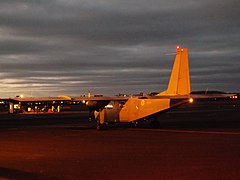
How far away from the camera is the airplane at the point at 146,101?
3095 centimetres

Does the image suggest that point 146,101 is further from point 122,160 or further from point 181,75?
point 122,160

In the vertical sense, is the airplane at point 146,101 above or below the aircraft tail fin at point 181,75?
below

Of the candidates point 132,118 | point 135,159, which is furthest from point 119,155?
point 132,118

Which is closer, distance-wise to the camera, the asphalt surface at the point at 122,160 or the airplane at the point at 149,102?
the asphalt surface at the point at 122,160

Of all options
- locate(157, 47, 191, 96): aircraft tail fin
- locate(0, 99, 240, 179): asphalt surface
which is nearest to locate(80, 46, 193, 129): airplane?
locate(157, 47, 191, 96): aircraft tail fin

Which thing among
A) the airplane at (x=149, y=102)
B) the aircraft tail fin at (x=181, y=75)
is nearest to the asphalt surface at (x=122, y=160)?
the airplane at (x=149, y=102)

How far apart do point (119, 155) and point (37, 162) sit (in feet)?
11.6

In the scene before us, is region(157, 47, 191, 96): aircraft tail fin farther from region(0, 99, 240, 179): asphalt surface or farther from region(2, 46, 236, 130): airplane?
region(0, 99, 240, 179): asphalt surface

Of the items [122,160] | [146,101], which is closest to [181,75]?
[146,101]

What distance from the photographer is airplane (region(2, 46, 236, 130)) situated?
102ft

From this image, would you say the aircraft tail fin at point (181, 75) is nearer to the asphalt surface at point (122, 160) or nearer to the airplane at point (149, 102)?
the airplane at point (149, 102)

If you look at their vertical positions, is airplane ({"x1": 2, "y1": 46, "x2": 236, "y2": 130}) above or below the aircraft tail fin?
below

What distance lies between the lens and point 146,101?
32281mm

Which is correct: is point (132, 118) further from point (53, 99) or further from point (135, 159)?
point (135, 159)
